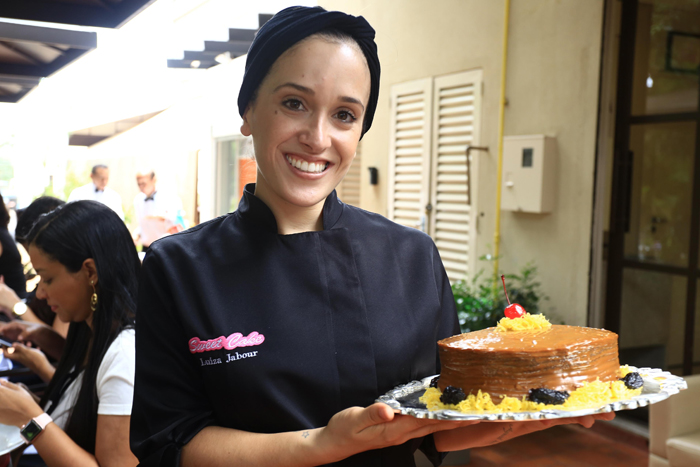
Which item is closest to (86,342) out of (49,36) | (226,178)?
(49,36)

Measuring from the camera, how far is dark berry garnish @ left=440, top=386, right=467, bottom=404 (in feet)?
3.68

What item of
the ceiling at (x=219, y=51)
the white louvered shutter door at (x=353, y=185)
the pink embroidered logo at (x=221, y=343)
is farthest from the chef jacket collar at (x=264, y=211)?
the white louvered shutter door at (x=353, y=185)

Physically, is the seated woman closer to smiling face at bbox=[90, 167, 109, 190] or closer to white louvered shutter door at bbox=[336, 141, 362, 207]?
white louvered shutter door at bbox=[336, 141, 362, 207]

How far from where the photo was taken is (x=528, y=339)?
1.29m

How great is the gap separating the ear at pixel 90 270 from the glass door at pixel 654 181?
139 inches

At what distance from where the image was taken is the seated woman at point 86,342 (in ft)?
5.68

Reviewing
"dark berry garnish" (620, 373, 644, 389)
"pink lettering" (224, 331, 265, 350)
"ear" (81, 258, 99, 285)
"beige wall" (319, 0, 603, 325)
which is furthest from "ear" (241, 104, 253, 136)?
"beige wall" (319, 0, 603, 325)

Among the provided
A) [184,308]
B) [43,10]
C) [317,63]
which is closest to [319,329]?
[184,308]

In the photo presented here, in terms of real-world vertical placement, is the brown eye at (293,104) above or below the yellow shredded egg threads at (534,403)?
above

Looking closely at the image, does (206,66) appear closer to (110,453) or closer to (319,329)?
(110,453)

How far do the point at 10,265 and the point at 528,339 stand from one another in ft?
12.5

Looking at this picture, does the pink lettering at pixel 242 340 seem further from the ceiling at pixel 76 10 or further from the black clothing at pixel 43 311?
the black clothing at pixel 43 311

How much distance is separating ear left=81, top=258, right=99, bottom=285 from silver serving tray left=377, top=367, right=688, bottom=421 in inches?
48.6

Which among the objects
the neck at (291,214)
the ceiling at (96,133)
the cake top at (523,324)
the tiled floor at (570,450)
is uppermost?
the ceiling at (96,133)
